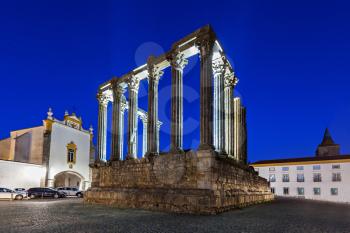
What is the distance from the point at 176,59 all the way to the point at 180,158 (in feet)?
16.7

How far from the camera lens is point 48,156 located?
30.9 metres

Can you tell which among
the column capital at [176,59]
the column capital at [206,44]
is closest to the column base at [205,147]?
the column capital at [206,44]

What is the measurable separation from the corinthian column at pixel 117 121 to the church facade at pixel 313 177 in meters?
41.4

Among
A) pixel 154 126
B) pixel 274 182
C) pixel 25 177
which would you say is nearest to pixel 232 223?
pixel 154 126

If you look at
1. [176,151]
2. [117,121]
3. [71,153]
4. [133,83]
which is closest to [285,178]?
[71,153]

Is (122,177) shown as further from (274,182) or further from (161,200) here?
(274,182)

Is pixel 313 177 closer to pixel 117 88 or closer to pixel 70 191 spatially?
pixel 70 191

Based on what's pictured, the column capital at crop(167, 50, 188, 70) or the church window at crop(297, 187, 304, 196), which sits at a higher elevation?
the column capital at crop(167, 50, 188, 70)

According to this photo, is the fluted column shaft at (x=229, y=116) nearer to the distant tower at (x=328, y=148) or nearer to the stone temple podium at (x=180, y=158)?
the stone temple podium at (x=180, y=158)

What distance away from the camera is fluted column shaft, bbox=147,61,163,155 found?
14.7 meters

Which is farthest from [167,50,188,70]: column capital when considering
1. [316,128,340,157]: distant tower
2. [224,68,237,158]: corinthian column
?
[316,128,340,157]: distant tower

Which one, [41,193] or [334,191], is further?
[334,191]

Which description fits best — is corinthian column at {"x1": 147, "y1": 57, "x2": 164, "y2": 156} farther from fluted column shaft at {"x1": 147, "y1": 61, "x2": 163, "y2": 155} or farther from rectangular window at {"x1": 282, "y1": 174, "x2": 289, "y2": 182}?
rectangular window at {"x1": 282, "y1": 174, "x2": 289, "y2": 182}

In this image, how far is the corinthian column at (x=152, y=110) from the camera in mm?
14727
